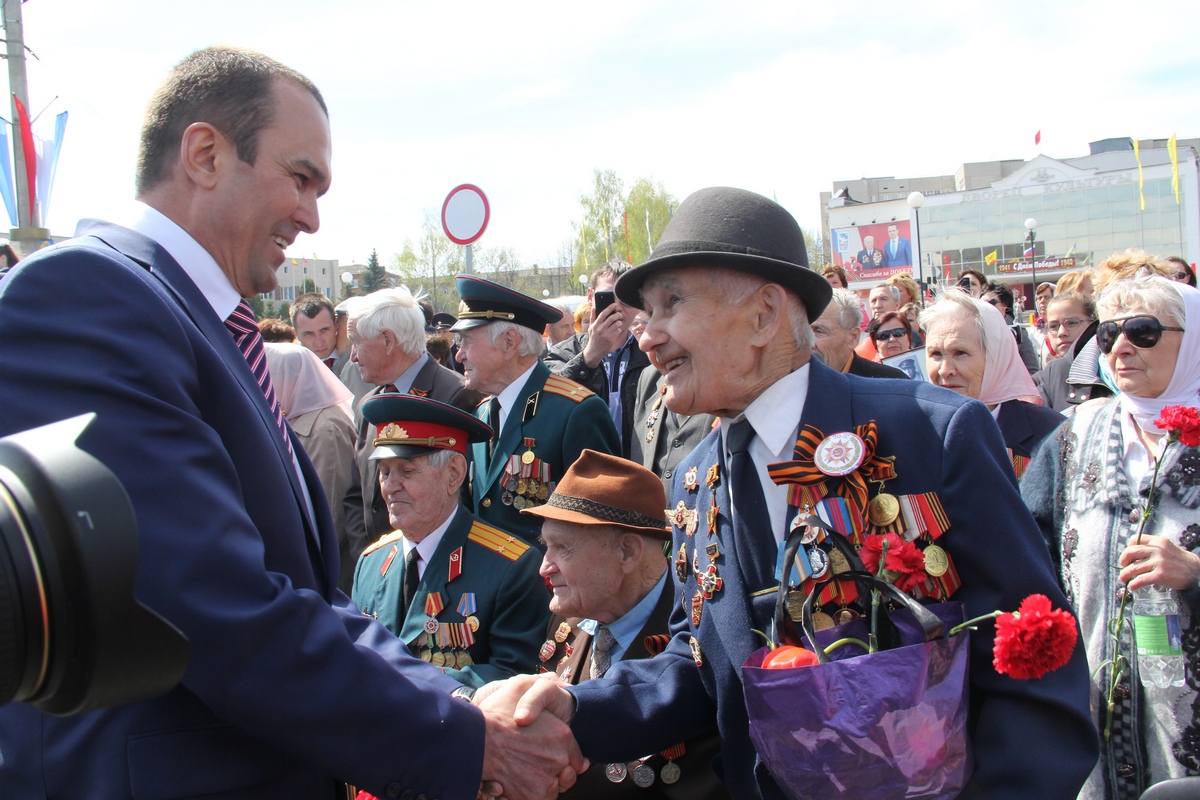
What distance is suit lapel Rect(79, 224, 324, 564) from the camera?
1919mm

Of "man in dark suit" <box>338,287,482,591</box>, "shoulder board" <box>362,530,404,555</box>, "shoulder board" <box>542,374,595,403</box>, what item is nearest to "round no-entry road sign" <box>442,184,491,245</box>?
"man in dark suit" <box>338,287,482,591</box>

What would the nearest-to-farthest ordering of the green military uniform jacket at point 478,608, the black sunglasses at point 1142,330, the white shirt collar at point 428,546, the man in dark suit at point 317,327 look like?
the black sunglasses at point 1142,330, the green military uniform jacket at point 478,608, the white shirt collar at point 428,546, the man in dark suit at point 317,327

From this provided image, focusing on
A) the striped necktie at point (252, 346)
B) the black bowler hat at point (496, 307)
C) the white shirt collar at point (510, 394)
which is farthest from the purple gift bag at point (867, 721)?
the black bowler hat at point (496, 307)

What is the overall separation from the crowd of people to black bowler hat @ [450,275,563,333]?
1889 mm

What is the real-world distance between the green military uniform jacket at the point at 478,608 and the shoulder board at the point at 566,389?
1066 mm

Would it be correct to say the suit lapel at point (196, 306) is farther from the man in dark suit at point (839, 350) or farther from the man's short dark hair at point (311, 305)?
the man's short dark hair at point (311, 305)

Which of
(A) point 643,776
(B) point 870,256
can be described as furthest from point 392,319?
(B) point 870,256

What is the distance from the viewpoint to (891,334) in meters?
7.19

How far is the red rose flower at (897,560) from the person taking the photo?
1.89 metres

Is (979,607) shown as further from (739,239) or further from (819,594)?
(739,239)

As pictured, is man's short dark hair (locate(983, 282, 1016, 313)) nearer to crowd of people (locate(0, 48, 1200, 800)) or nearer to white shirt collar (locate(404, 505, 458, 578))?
crowd of people (locate(0, 48, 1200, 800))

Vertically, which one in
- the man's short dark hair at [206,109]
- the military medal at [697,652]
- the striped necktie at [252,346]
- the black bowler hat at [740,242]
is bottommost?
the military medal at [697,652]

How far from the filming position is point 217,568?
1721 millimetres

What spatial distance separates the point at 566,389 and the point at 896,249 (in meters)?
76.6
